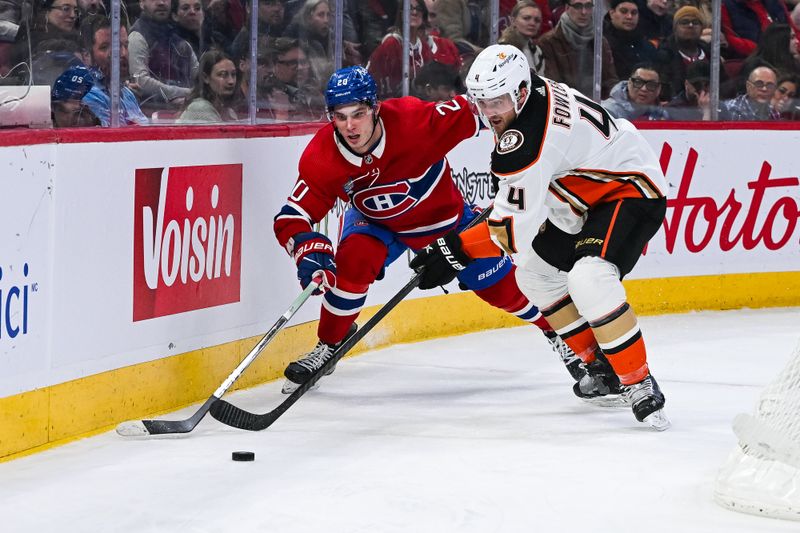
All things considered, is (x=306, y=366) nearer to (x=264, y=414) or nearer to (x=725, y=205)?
(x=264, y=414)

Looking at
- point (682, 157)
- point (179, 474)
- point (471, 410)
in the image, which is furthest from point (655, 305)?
point (179, 474)

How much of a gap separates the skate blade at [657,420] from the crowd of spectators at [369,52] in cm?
184

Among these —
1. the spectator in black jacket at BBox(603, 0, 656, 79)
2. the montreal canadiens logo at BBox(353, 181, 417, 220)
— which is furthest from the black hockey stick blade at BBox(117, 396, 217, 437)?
the spectator in black jacket at BBox(603, 0, 656, 79)

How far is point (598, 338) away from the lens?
383 cm

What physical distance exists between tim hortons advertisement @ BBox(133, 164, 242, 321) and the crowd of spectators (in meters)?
0.29

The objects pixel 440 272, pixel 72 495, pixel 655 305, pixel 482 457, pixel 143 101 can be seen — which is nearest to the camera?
pixel 72 495

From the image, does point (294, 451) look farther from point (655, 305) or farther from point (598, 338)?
point (655, 305)

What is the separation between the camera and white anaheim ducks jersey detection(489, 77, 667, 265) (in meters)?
3.63

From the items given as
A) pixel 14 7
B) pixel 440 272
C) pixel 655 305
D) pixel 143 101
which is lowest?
pixel 655 305

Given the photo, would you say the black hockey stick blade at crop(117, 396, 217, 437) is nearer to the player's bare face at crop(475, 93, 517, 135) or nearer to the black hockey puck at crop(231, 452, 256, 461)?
the black hockey puck at crop(231, 452, 256, 461)

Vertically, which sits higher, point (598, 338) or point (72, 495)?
point (598, 338)

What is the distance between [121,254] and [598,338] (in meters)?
1.38

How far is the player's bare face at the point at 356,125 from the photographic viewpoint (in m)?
4.08

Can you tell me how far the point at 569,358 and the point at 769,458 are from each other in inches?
53.6
